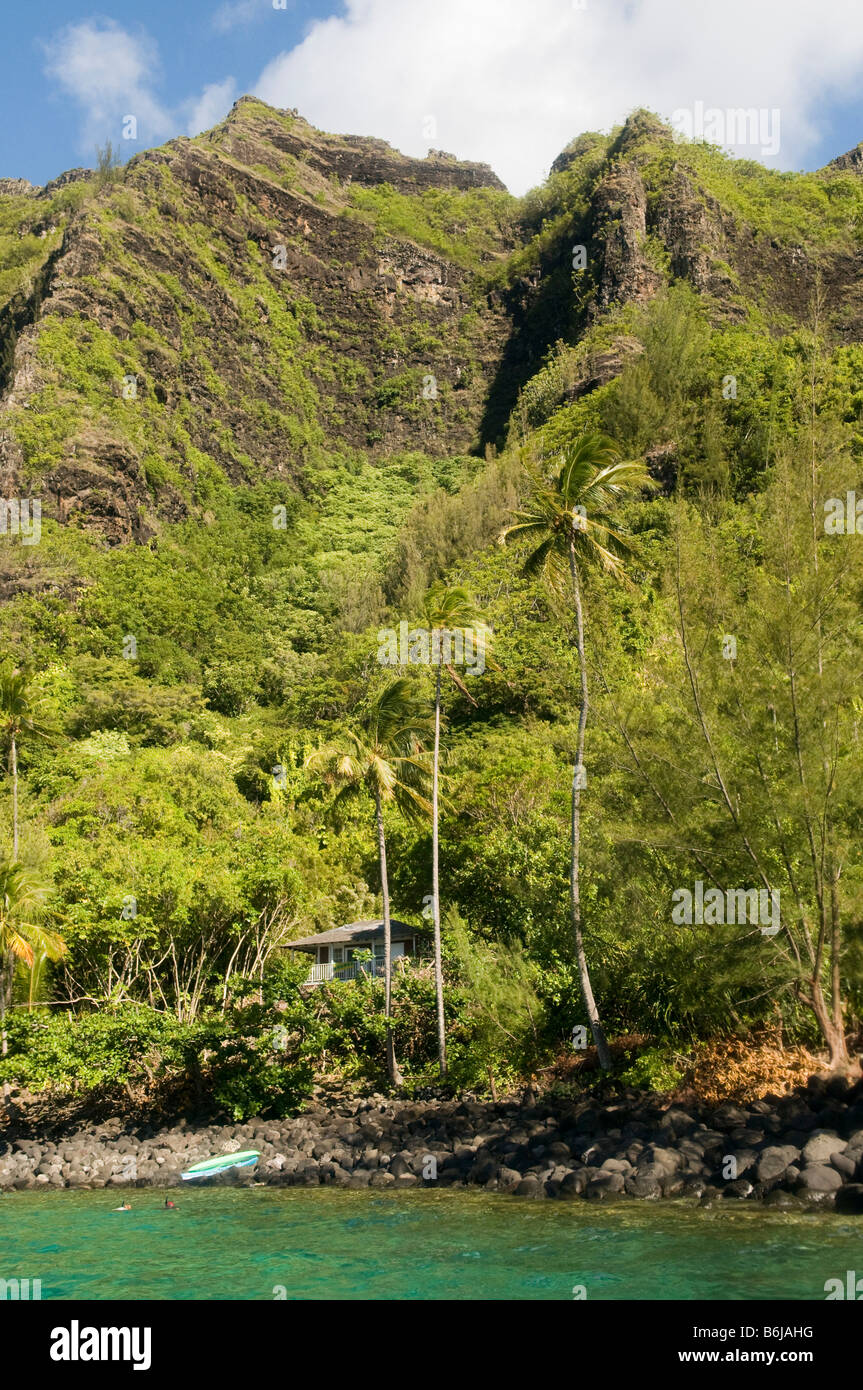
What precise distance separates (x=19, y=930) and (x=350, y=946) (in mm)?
9410

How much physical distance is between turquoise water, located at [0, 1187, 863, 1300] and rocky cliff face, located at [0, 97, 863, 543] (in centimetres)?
5586

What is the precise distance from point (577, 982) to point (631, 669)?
8430 millimetres

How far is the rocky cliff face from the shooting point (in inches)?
2793

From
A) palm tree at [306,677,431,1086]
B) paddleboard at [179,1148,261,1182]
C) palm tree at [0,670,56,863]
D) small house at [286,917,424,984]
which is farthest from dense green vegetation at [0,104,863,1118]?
paddleboard at [179,1148,261,1182]

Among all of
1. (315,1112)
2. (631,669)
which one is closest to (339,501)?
(631,669)

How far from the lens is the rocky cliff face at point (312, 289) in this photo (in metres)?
70.9

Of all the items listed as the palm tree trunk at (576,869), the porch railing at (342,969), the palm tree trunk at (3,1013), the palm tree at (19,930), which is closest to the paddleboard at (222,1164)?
the palm tree trunk at (3,1013)

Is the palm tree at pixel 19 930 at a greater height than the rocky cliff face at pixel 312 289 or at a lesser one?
lesser

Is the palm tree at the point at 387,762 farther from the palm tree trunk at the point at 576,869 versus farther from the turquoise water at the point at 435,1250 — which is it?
the turquoise water at the point at 435,1250

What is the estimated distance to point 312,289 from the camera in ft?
355

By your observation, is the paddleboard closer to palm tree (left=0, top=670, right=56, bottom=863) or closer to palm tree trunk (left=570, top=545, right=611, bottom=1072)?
palm tree trunk (left=570, top=545, right=611, bottom=1072)

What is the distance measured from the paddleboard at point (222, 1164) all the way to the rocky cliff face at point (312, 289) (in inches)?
2060

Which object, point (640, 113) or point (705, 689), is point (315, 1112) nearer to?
point (705, 689)
